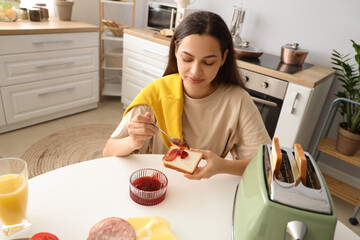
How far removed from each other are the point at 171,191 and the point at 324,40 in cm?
198

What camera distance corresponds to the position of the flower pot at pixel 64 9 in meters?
2.66

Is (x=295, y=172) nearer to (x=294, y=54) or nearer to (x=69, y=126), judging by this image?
(x=294, y=54)

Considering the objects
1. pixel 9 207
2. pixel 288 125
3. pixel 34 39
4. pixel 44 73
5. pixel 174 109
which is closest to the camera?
pixel 9 207

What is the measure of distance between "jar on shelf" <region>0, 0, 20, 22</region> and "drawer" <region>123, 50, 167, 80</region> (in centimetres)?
104

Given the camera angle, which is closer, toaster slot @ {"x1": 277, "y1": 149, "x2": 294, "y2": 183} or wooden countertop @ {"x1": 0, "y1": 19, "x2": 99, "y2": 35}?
toaster slot @ {"x1": 277, "y1": 149, "x2": 294, "y2": 183}

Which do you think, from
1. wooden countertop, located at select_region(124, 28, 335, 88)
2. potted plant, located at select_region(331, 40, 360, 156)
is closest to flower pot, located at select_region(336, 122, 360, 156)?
potted plant, located at select_region(331, 40, 360, 156)

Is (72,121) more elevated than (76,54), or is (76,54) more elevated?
(76,54)

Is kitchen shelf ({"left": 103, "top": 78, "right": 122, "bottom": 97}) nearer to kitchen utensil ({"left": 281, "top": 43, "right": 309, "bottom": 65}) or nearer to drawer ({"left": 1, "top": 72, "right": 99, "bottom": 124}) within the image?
drawer ({"left": 1, "top": 72, "right": 99, "bottom": 124})

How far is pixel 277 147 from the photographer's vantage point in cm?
63

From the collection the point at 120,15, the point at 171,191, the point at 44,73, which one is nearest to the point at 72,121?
the point at 44,73

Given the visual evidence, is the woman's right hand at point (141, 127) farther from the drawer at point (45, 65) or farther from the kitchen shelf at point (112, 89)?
the kitchen shelf at point (112, 89)

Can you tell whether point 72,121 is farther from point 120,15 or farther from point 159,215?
point 159,215

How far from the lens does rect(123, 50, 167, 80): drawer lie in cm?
259

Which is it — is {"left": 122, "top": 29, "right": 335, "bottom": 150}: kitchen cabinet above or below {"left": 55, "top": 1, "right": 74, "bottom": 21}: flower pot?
below
